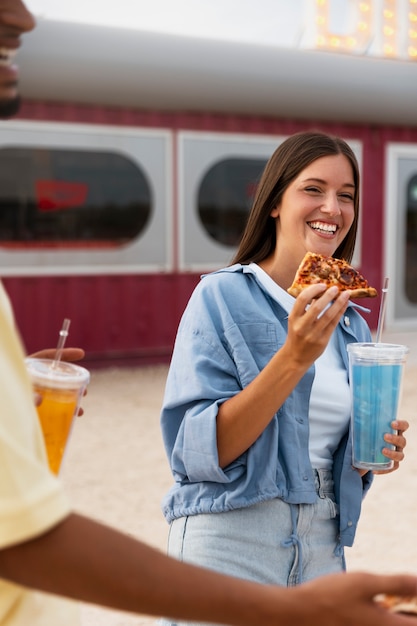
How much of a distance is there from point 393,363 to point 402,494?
284 cm

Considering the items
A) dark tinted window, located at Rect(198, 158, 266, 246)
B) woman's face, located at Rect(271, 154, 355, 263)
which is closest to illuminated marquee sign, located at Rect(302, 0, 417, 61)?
dark tinted window, located at Rect(198, 158, 266, 246)

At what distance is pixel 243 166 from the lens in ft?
25.5

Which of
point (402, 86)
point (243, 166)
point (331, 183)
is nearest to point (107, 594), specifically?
point (331, 183)

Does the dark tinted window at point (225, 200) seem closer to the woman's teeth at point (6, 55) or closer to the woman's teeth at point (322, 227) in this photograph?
the woman's teeth at point (322, 227)

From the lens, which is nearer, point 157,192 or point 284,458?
point 284,458

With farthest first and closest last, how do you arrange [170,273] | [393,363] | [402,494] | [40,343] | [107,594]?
1. [170,273]
2. [40,343]
3. [402,494]
4. [393,363]
5. [107,594]

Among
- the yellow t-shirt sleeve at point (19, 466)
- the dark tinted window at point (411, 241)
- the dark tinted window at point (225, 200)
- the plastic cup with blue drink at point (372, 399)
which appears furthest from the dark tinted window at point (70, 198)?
the yellow t-shirt sleeve at point (19, 466)

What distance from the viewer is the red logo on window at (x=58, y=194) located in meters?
6.93

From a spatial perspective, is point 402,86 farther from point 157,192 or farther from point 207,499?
point 207,499

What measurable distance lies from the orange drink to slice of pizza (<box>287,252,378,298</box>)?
0.65m

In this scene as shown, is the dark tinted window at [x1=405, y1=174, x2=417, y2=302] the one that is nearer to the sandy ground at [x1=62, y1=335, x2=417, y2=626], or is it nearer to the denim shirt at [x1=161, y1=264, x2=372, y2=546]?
the sandy ground at [x1=62, y1=335, x2=417, y2=626]

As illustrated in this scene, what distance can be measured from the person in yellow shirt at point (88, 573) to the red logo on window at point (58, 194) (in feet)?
20.3

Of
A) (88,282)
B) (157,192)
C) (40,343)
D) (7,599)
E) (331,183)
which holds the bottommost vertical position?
(40,343)

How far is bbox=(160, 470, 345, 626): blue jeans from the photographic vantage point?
5.40 feet
